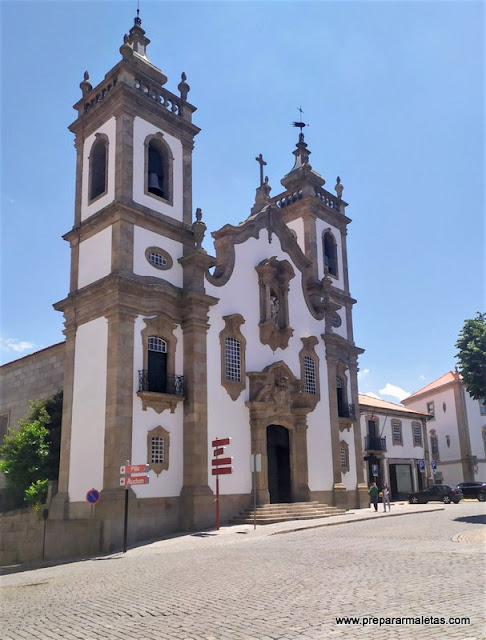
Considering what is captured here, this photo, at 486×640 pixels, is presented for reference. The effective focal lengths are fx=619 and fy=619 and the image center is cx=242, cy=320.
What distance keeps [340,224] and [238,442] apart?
56.4 ft

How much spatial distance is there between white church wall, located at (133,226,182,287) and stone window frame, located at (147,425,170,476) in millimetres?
6087

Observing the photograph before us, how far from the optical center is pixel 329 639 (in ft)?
22.6

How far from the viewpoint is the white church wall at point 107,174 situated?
2534 cm

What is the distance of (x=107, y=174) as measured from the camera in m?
25.7

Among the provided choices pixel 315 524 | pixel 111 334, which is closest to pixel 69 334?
pixel 111 334

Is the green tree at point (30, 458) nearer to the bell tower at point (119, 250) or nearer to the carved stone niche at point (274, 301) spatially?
the bell tower at point (119, 250)

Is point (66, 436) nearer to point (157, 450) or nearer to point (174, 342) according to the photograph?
point (157, 450)

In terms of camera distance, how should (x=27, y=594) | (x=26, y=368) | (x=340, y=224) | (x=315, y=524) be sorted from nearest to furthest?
1. (x=27, y=594)
2. (x=315, y=524)
3. (x=26, y=368)
4. (x=340, y=224)

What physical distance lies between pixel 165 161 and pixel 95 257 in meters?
5.68

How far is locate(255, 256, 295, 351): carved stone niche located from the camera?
1131 inches

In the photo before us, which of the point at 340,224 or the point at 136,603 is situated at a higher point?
the point at 340,224

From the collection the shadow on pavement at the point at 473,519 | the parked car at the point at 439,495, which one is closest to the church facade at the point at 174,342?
the shadow on pavement at the point at 473,519

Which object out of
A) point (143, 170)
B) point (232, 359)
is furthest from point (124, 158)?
point (232, 359)

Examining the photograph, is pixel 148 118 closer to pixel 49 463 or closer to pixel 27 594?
pixel 49 463
